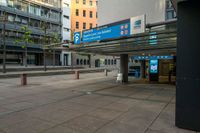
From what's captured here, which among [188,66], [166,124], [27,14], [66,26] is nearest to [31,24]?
[27,14]

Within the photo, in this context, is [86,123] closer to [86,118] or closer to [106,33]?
[86,118]

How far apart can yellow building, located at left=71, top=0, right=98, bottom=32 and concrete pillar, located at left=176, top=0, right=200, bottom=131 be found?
53.5 metres

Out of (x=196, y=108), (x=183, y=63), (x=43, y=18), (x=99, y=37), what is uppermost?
(x=43, y=18)

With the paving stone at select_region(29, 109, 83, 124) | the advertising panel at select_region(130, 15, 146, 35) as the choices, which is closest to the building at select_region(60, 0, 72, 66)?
the advertising panel at select_region(130, 15, 146, 35)

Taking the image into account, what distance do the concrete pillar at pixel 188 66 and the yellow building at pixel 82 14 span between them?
175 ft

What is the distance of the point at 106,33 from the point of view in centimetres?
1088

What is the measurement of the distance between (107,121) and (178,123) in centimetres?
212

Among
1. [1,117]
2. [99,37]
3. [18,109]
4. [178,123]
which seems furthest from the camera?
[99,37]

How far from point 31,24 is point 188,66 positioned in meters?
41.1

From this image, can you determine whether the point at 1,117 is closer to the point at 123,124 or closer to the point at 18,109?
the point at 18,109

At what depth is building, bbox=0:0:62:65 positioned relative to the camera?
35250mm

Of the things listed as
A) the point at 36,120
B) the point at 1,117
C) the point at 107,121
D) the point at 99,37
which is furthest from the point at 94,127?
the point at 99,37

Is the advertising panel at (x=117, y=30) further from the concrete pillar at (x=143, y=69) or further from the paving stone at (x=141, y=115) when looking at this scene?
the concrete pillar at (x=143, y=69)

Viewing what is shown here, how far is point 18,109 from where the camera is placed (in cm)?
680
